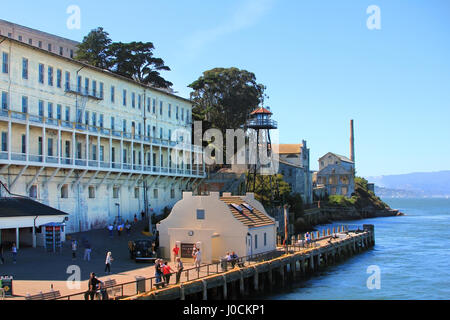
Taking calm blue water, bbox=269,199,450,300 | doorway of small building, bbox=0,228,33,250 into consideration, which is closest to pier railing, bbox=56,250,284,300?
calm blue water, bbox=269,199,450,300

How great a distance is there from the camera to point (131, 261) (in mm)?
37469

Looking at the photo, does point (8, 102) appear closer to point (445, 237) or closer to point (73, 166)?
point (73, 166)

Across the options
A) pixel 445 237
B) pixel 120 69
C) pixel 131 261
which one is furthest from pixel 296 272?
pixel 120 69

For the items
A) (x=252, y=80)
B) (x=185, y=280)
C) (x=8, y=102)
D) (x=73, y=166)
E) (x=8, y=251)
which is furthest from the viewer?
(x=252, y=80)

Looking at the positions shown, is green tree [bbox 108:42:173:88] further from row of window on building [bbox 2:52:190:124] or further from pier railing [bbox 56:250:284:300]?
pier railing [bbox 56:250:284:300]

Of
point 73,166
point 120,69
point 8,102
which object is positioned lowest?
point 73,166

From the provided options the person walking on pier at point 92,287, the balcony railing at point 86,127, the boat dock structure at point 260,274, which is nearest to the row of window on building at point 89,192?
the balcony railing at point 86,127

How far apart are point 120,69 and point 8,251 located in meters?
48.4

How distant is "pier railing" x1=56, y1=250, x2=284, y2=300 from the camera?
77.5 ft

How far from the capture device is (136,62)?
84.9 meters

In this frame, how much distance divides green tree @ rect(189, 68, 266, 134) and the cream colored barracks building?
68.8 ft

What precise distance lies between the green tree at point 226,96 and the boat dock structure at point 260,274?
44340mm

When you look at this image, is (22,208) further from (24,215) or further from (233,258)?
(233,258)

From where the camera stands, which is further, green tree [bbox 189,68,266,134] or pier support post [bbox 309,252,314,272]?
green tree [bbox 189,68,266,134]
